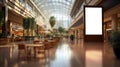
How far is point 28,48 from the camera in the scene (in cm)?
1462

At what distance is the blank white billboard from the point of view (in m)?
24.0

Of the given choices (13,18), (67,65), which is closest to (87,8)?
(67,65)

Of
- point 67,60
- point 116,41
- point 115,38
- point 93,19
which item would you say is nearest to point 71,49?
point 93,19

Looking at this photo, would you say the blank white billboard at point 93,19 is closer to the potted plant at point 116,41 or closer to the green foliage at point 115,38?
the potted plant at point 116,41

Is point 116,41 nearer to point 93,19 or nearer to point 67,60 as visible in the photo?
point 67,60

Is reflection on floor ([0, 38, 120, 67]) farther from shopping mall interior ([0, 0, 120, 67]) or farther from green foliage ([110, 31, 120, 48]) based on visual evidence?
green foliage ([110, 31, 120, 48])

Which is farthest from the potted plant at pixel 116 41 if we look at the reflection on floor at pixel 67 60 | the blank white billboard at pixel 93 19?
the blank white billboard at pixel 93 19

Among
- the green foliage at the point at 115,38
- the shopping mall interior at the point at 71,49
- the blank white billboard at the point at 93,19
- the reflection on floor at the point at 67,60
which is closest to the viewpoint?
the reflection on floor at the point at 67,60

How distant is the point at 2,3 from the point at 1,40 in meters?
6.03

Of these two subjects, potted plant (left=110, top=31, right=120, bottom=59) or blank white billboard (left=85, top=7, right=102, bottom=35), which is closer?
potted plant (left=110, top=31, right=120, bottom=59)

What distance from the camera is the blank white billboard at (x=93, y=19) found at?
→ 2404 cm

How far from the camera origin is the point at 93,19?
23.9m

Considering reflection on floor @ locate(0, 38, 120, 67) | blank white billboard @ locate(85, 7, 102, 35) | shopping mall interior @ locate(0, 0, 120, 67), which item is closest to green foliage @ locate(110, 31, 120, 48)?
shopping mall interior @ locate(0, 0, 120, 67)

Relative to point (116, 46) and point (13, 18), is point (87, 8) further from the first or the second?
point (13, 18)
